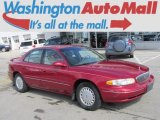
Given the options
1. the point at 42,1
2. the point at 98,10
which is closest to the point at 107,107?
the point at 98,10

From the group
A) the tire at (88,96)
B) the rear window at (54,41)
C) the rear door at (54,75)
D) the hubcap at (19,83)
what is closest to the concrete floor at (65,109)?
the tire at (88,96)

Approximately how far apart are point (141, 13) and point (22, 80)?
7.83 m

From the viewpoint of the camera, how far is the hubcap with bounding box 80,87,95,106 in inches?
249

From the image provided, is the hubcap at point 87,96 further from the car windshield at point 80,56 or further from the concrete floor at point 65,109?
the car windshield at point 80,56

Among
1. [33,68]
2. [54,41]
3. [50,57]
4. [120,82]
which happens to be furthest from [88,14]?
[54,41]

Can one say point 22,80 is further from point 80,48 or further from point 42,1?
point 42,1

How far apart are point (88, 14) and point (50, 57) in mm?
7288

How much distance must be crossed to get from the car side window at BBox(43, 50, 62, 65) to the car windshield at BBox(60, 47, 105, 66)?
0.60 feet

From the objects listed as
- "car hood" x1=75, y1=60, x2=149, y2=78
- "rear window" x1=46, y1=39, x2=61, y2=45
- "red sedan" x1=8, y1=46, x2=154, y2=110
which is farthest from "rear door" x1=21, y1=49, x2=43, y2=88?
"rear window" x1=46, y1=39, x2=61, y2=45

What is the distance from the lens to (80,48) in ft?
25.4

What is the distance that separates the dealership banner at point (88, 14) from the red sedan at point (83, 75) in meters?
6.59

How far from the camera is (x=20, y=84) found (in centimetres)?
855

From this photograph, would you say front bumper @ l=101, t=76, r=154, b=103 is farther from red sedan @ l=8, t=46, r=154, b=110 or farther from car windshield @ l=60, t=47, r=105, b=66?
car windshield @ l=60, t=47, r=105, b=66

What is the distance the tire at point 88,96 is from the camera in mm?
6238
